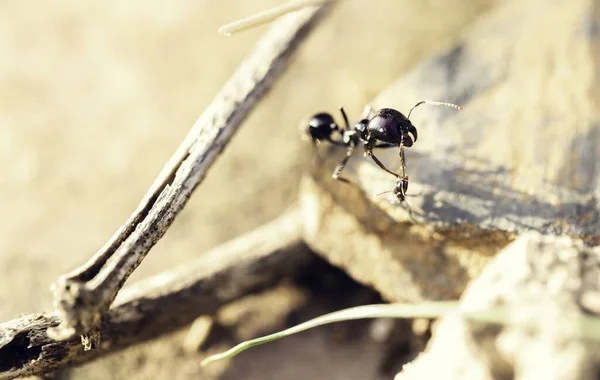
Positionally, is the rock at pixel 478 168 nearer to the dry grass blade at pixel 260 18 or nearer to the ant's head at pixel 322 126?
the ant's head at pixel 322 126

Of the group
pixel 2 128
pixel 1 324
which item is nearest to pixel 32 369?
pixel 1 324

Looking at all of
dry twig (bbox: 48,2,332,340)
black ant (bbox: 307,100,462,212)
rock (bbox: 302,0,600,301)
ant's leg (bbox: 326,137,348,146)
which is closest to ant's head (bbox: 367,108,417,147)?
black ant (bbox: 307,100,462,212)

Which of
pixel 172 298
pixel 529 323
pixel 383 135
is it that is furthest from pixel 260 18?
pixel 529 323

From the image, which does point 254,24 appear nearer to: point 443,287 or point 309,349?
point 443,287

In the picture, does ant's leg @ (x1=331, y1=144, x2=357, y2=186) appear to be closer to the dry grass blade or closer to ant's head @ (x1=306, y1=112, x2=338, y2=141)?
ant's head @ (x1=306, y1=112, x2=338, y2=141)

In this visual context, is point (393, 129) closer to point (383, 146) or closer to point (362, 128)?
point (383, 146)

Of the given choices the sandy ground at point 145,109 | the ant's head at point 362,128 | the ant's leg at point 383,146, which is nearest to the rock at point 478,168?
the ant's leg at point 383,146
